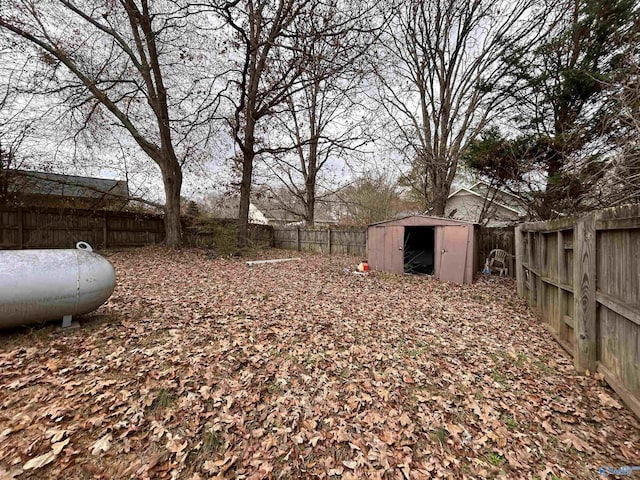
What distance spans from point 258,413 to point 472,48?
14.6m

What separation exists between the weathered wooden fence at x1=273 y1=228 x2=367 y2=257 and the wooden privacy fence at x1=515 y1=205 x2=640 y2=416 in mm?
9600

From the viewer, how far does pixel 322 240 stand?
49.5ft

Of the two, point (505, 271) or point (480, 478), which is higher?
point (505, 271)

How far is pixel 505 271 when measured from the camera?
9258mm

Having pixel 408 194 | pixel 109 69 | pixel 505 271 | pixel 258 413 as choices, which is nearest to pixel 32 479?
pixel 258 413

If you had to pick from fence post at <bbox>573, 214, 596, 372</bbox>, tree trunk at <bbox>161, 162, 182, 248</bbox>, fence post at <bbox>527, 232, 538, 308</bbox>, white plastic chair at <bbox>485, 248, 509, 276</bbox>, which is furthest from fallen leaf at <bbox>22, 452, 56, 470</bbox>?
white plastic chair at <bbox>485, 248, 509, 276</bbox>

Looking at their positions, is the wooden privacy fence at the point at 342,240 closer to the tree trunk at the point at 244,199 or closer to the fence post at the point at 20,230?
the tree trunk at the point at 244,199

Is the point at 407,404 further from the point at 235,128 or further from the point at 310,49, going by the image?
the point at 235,128

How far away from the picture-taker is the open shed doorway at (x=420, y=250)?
34.3 feet

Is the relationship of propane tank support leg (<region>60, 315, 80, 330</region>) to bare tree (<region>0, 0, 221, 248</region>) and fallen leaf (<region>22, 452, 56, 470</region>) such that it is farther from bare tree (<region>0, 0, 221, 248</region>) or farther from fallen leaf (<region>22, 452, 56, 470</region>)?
bare tree (<region>0, 0, 221, 248</region>)

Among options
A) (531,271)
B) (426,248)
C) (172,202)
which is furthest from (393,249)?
(172,202)

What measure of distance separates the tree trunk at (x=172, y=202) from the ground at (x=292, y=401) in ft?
23.9

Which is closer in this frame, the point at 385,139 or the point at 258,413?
the point at 258,413

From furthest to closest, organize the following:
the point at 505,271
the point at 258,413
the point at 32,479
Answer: the point at 505,271 → the point at 258,413 → the point at 32,479
